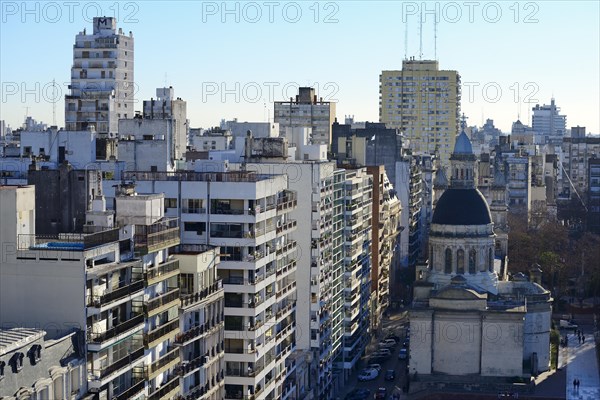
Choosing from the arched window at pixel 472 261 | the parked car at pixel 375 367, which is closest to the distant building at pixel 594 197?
the arched window at pixel 472 261

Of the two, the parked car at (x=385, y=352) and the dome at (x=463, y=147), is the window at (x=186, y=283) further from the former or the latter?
the dome at (x=463, y=147)

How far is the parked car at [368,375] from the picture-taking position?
67.9m

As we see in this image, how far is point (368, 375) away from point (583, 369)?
14.9m

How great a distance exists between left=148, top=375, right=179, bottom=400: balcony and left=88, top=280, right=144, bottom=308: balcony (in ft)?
9.93

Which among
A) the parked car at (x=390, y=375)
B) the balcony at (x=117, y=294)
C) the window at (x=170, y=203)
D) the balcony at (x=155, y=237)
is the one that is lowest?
the parked car at (x=390, y=375)

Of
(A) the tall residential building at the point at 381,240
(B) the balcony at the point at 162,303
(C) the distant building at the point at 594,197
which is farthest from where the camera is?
(C) the distant building at the point at 594,197

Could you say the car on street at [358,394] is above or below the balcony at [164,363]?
below

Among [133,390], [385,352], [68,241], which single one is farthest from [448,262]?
[133,390]

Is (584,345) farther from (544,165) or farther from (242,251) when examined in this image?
(544,165)

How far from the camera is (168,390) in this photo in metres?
34.8

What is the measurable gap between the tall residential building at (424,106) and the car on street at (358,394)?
113 metres

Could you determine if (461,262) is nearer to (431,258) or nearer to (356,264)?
(431,258)

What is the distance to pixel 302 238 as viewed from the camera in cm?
5588

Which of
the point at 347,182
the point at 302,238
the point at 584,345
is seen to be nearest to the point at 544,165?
the point at 584,345
